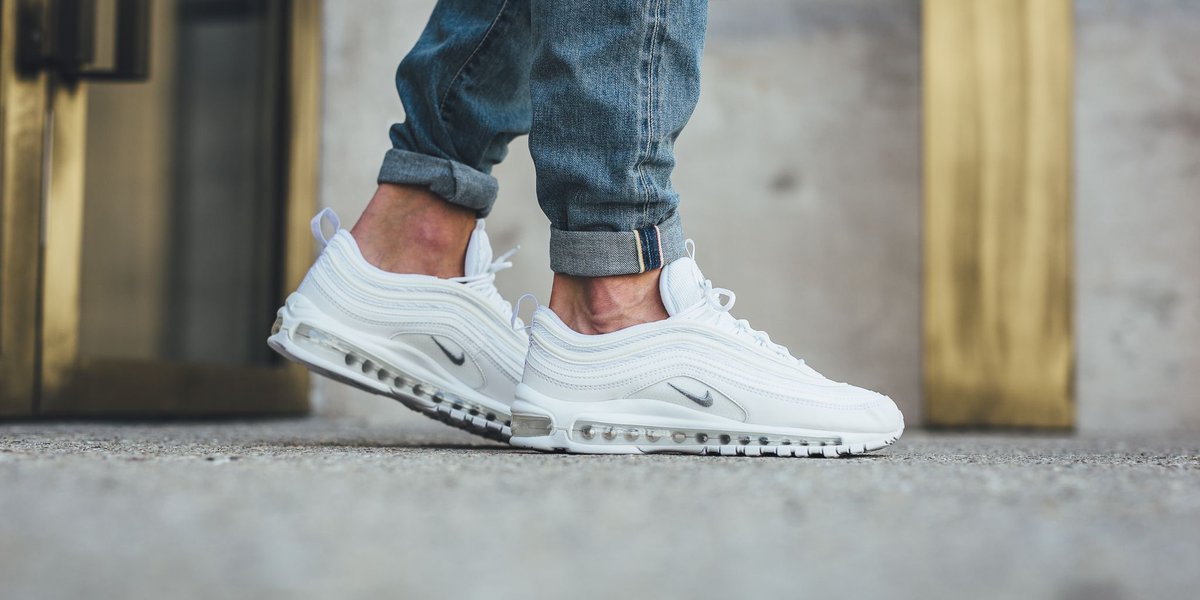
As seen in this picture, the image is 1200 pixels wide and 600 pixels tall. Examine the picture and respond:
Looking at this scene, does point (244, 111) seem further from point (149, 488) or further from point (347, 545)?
point (347, 545)

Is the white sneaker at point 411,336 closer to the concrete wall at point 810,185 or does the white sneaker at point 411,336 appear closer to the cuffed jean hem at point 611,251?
the cuffed jean hem at point 611,251

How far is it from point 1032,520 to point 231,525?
29 cm

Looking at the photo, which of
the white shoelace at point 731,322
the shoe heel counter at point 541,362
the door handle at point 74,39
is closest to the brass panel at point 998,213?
the white shoelace at point 731,322

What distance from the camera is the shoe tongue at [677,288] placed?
788 millimetres

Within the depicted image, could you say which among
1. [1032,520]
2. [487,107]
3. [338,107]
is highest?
[338,107]

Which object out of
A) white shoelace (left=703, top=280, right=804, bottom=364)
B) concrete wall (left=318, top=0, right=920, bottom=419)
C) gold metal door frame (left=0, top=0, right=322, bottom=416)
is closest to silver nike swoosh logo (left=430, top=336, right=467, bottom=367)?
white shoelace (left=703, top=280, right=804, bottom=364)

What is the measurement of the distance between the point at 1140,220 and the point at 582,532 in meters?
1.48

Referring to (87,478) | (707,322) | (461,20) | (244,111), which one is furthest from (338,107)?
(87,478)

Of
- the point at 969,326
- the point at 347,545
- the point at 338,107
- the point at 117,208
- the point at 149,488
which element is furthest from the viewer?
the point at 117,208

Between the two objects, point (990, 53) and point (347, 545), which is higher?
A: point (990, 53)

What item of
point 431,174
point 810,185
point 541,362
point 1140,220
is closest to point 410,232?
point 431,174

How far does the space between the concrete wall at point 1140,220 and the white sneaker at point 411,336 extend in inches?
42.6

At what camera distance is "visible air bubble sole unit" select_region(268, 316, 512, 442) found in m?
0.81

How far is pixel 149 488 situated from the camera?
45cm
